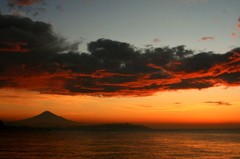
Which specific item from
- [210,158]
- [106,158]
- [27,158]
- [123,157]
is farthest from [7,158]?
[210,158]

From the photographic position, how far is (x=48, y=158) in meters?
57.6

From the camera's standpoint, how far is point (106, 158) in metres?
59.6

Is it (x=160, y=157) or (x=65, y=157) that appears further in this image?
(x=160, y=157)

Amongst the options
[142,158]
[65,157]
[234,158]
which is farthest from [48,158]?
[234,158]

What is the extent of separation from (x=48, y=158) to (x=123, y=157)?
48.3ft

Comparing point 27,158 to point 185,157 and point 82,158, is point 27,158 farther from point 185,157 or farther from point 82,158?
point 185,157

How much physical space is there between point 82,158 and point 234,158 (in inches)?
1289

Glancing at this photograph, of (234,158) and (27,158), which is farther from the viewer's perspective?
(234,158)

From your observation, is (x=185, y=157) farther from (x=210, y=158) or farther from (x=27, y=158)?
(x=27, y=158)

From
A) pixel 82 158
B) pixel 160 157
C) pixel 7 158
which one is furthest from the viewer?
pixel 160 157

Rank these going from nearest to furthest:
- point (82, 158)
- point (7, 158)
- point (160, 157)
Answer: point (7, 158), point (82, 158), point (160, 157)

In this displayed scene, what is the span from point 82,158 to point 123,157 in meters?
8.27

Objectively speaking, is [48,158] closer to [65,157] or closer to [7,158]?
[65,157]

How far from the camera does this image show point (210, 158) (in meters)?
65.9
